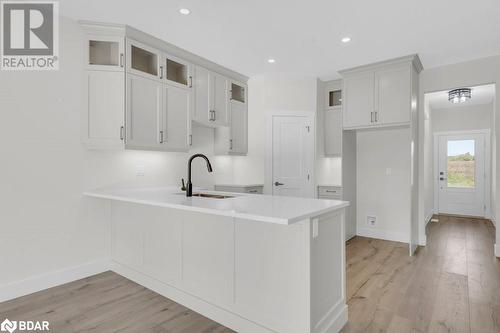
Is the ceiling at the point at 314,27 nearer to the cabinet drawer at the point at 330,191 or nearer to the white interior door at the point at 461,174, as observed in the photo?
the cabinet drawer at the point at 330,191

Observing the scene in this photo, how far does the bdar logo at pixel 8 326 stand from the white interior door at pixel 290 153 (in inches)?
139

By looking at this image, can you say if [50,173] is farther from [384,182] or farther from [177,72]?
[384,182]

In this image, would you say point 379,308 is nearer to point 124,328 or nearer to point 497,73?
point 124,328

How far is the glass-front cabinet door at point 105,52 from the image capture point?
115 inches

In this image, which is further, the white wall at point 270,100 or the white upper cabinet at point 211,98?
the white wall at point 270,100

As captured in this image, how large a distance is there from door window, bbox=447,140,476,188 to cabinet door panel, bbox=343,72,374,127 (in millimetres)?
3999

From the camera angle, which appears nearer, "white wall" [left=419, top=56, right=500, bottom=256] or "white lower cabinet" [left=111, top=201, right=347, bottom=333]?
"white lower cabinet" [left=111, top=201, right=347, bottom=333]

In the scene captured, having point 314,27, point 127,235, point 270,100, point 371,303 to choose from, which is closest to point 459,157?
point 270,100

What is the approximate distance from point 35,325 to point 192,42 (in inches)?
125

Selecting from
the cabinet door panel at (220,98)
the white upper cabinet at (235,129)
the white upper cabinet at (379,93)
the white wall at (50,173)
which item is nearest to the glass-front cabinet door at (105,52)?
the white wall at (50,173)

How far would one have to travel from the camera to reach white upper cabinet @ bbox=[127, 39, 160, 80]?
9.86 ft

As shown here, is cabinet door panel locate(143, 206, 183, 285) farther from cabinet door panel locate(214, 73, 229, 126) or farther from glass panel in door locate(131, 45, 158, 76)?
cabinet door panel locate(214, 73, 229, 126)

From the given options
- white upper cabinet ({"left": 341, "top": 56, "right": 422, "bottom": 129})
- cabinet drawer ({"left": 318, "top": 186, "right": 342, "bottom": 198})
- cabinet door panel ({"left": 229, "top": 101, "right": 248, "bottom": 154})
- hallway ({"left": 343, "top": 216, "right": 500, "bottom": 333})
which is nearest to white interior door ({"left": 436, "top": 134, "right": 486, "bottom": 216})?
hallway ({"left": 343, "top": 216, "right": 500, "bottom": 333})

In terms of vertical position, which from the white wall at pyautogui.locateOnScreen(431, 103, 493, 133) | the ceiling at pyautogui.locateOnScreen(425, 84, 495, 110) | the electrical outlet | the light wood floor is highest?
the ceiling at pyautogui.locateOnScreen(425, 84, 495, 110)
